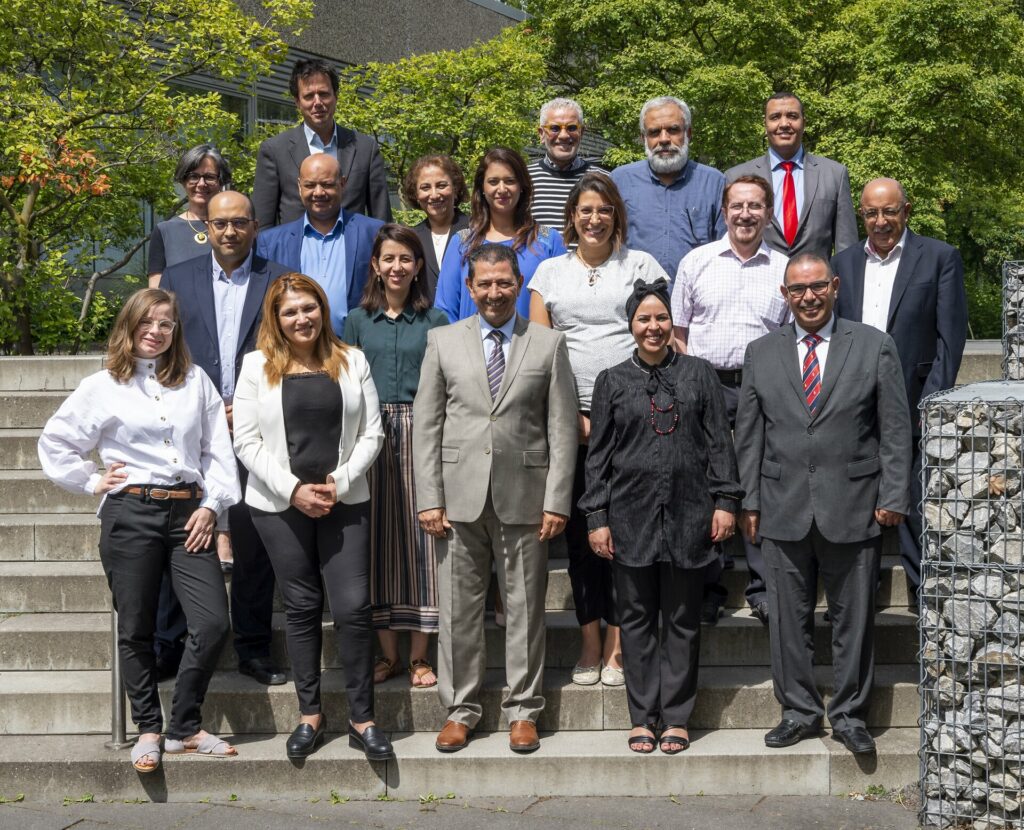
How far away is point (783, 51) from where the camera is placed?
25906 millimetres

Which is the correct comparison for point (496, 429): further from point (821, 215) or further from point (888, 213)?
point (821, 215)

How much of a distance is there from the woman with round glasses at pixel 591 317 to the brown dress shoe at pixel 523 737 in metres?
0.41

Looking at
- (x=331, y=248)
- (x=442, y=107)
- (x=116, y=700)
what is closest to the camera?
(x=116, y=700)

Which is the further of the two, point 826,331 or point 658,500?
point 826,331

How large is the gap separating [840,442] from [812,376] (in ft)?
1.04

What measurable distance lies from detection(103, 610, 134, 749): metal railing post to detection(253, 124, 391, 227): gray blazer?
2448 mm

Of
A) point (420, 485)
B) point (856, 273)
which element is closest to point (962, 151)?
point (856, 273)

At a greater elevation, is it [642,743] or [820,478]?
[820,478]

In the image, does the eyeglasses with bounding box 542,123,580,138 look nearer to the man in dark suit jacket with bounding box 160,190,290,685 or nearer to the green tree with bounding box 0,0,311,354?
the man in dark suit jacket with bounding box 160,190,290,685

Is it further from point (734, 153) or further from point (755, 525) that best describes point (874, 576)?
point (734, 153)

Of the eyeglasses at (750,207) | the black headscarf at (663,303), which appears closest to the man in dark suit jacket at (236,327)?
the black headscarf at (663,303)

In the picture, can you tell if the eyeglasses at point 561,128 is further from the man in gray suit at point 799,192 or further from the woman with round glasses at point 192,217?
the woman with round glasses at point 192,217

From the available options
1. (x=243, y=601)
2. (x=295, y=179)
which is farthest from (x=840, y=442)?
(x=295, y=179)

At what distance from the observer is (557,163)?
654 cm
